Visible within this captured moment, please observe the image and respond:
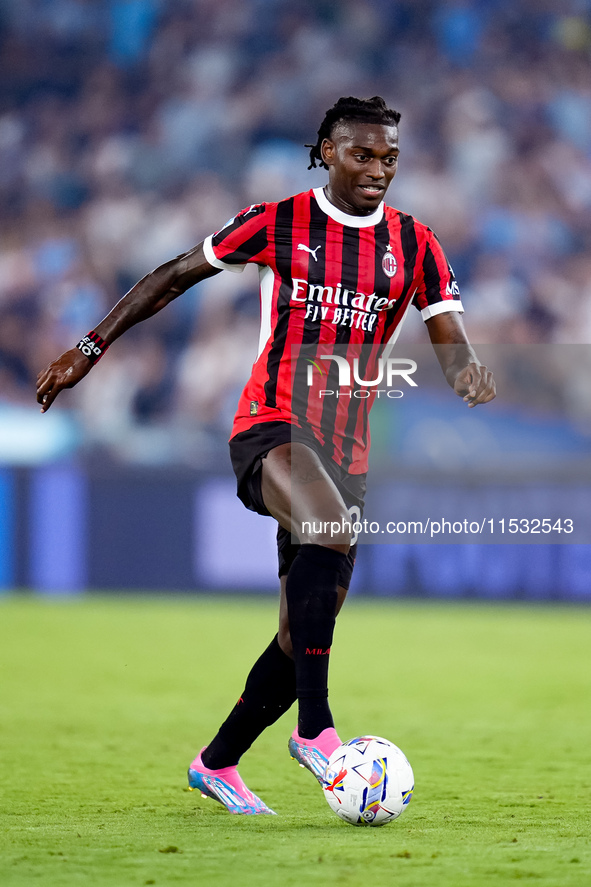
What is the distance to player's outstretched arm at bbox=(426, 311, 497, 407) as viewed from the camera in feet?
10.8

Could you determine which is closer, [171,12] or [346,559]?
[346,559]

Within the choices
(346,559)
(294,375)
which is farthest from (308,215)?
(346,559)

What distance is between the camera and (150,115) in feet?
47.9

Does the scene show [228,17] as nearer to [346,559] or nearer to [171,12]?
[171,12]

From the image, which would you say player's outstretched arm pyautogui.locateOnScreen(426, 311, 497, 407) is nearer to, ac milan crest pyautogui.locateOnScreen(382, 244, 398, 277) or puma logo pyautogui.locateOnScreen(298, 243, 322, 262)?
ac milan crest pyautogui.locateOnScreen(382, 244, 398, 277)

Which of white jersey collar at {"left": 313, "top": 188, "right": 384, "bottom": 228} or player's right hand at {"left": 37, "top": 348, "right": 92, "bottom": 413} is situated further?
white jersey collar at {"left": 313, "top": 188, "right": 384, "bottom": 228}

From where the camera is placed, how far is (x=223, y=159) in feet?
46.3

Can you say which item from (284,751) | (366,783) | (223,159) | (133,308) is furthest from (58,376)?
(223,159)

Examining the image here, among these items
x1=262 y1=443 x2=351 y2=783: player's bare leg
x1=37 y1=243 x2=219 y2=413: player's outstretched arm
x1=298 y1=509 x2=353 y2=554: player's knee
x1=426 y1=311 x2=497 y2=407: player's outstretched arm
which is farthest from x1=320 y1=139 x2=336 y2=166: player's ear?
x1=298 y1=509 x2=353 y2=554: player's knee

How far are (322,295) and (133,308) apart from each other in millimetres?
555

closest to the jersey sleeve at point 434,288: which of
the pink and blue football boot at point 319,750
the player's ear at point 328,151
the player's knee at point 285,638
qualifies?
the player's ear at point 328,151

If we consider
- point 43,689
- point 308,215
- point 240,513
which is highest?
point 308,215

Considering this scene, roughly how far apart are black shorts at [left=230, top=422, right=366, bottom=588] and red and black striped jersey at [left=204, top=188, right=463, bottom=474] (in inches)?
1.3

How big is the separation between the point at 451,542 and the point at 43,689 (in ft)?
16.3
